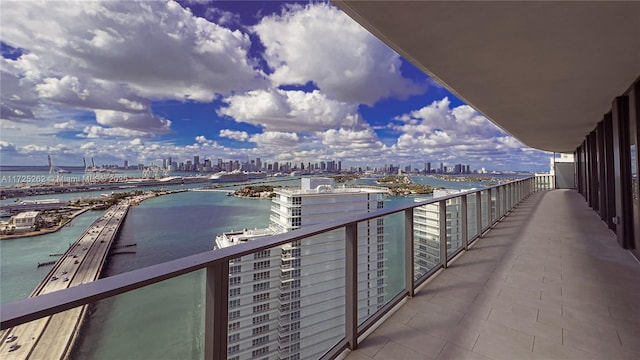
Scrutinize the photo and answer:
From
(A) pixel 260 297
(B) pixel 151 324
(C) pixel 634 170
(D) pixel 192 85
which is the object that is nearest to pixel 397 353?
(A) pixel 260 297

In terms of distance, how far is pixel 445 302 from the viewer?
112 inches

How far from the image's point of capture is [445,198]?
3738 mm

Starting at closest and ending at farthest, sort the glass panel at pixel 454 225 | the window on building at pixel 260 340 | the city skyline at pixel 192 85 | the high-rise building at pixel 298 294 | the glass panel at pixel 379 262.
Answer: the high-rise building at pixel 298 294 < the window on building at pixel 260 340 < the glass panel at pixel 379 262 < the glass panel at pixel 454 225 < the city skyline at pixel 192 85

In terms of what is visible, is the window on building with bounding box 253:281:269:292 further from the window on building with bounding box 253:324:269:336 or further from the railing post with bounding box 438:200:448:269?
the railing post with bounding box 438:200:448:269

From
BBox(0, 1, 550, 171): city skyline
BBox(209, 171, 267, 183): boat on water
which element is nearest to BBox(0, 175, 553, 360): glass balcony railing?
BBox(0, 1, 550, 171): city skyline

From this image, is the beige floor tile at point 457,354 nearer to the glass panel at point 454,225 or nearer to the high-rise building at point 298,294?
the high-rise building at point 298,294

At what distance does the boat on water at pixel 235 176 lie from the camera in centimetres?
2597

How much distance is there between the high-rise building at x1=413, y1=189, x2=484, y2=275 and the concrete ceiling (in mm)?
1820

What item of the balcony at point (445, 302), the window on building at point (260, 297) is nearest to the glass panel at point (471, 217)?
the balcony at point (445, 302)

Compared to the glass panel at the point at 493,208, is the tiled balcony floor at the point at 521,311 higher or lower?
lower

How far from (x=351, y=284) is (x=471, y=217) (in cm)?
391

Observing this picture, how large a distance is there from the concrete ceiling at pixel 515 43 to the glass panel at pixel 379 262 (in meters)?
1.94

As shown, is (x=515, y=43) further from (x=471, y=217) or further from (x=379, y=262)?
(x=471, y=217)

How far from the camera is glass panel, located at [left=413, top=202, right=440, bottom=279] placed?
3.04m
